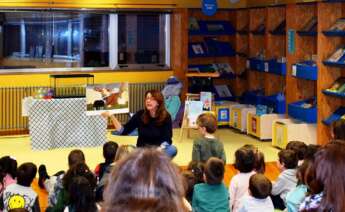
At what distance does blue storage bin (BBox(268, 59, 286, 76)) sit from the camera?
9281 millimetres

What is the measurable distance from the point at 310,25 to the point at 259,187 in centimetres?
541

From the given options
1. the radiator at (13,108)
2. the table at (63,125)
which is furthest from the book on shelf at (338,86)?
the radiator at (13,108)

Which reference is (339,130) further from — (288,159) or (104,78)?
(104,78)

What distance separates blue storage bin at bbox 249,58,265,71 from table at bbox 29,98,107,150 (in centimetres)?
303

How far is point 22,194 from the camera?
429cm

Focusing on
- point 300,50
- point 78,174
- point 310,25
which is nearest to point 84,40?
point 300,50

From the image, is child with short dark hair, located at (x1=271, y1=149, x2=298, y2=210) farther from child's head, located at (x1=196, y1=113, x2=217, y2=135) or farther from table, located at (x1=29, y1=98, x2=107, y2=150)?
table, located at (x1=29, y1=98, x2=107, y2=150)

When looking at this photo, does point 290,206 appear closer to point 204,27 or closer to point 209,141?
point 209,141

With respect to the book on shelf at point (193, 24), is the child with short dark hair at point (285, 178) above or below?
below

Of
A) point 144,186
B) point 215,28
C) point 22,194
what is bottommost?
point 22,194

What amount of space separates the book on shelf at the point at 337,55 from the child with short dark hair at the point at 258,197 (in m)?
4.38

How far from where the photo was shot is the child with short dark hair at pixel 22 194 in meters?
4.26

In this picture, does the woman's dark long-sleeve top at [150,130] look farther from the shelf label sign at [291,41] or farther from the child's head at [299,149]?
the shelf label sign at [291,41]

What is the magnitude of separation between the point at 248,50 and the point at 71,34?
10.6 feet
